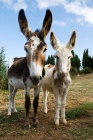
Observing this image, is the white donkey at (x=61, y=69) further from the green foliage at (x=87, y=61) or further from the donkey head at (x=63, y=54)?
the green foliage at (x=87, y=61)

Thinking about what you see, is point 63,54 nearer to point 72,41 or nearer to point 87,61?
point 72,41

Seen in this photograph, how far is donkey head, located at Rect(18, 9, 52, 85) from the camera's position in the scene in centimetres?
483

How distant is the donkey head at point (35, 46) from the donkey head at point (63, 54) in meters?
0.54

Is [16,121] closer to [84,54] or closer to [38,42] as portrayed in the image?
[38,42]

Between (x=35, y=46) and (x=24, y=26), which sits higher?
(x=24, y=26)

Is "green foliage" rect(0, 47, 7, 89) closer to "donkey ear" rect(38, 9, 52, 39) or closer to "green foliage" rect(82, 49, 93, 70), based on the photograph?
"donkey ear" rect(38, 9, 52, 39)

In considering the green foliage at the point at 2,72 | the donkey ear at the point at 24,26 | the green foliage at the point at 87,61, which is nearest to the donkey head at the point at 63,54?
the donkey ear at the point at 24,26

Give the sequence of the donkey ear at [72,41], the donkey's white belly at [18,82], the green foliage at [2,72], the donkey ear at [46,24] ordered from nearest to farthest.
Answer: the donkey ear at [46,24], the donkey ear at [72,41], the donkey's white belly at [18,82], the green foliage at [2,72]

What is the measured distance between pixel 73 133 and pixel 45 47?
2342 millimetres

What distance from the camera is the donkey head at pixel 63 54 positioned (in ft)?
18.4

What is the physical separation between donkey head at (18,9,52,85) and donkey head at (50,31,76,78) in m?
0.54

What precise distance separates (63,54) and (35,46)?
0.91 meters

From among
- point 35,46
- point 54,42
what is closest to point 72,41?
point 54,42

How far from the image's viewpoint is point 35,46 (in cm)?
524
